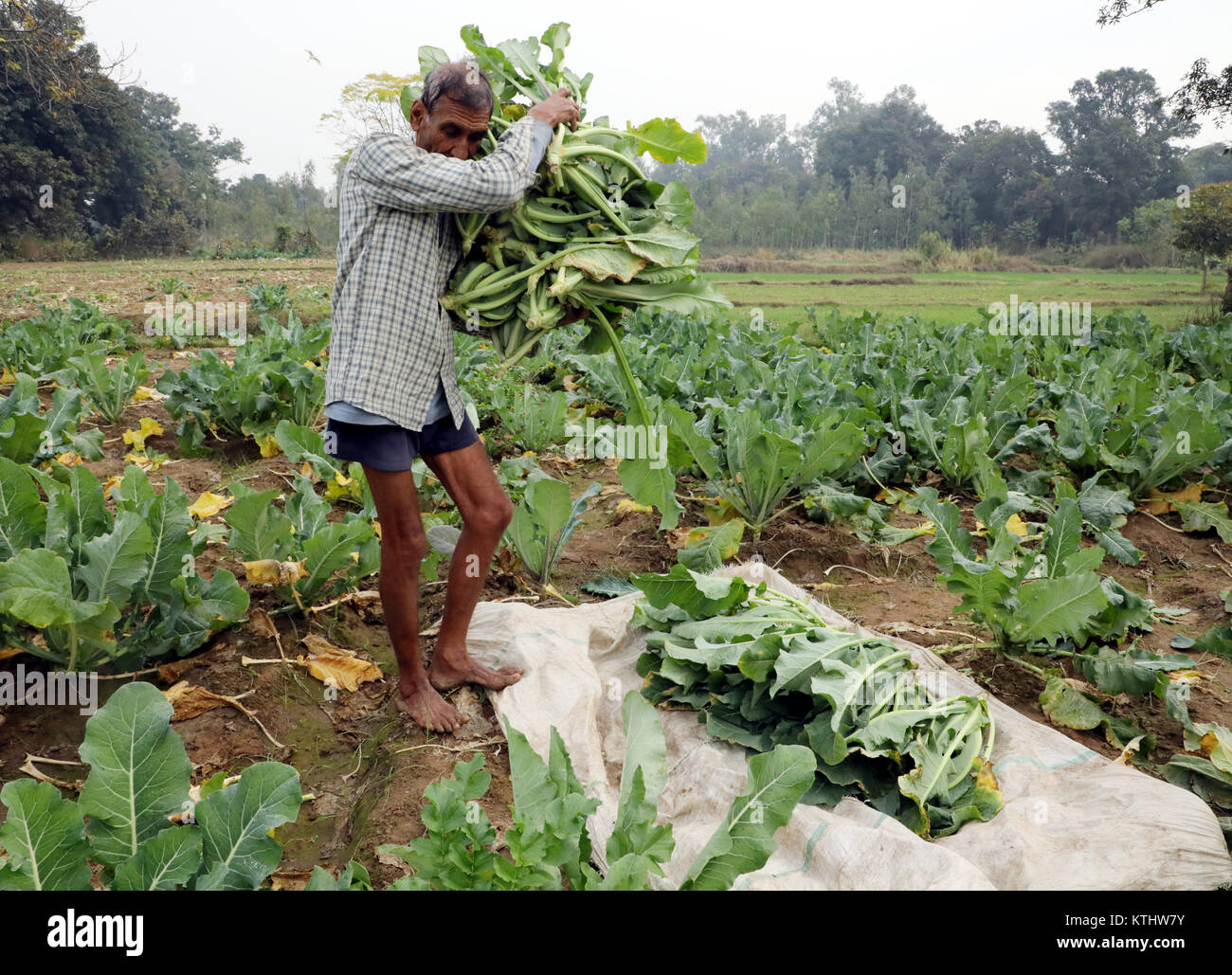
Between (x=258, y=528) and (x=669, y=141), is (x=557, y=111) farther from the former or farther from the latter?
(x=258, y=528)

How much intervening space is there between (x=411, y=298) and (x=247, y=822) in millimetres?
1429

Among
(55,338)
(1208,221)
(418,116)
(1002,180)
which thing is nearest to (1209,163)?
(1002,180)

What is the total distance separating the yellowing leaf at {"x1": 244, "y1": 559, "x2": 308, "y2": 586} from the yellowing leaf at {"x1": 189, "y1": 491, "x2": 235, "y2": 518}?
1.20 m

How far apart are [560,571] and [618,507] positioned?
2.97 ft

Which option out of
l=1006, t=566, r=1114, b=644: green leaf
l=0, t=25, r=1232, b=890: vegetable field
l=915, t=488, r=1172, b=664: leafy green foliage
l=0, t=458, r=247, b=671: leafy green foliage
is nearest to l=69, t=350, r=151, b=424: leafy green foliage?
l=0, t=25, r=1232, b=890: vegetable field

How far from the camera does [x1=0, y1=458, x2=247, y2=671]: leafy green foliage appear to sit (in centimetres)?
266

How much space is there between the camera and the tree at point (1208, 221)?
16.7m

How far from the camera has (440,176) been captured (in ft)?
7.55

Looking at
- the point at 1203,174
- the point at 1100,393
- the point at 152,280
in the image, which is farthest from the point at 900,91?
the point at 1100,393

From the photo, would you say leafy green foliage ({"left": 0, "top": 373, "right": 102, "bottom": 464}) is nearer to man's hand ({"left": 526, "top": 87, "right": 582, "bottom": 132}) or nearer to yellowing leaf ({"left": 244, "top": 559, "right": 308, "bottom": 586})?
yellowing leaf ({"left": 244, "top": 559, "right": 308, "bottom": 586})

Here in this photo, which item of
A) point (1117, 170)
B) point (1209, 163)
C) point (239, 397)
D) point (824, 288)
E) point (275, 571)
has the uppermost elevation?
point (1209, 163)

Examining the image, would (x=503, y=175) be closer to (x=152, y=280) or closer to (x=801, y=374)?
(x=801, y=374)

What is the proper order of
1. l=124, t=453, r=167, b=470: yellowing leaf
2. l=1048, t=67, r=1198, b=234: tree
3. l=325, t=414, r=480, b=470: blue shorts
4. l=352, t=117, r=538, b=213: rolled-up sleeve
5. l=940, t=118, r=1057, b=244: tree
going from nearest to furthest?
l=352, t=117, r=538, b=213: rolled-up sleeve
l=325, t=414, r=480, b=470: blue shorts
l=124, t=453, r=167, b=470: yellowing leaf
l=1048, t=67, r=1198, b=234: tree
l=940, t=118, r=1057, b=244: tree
